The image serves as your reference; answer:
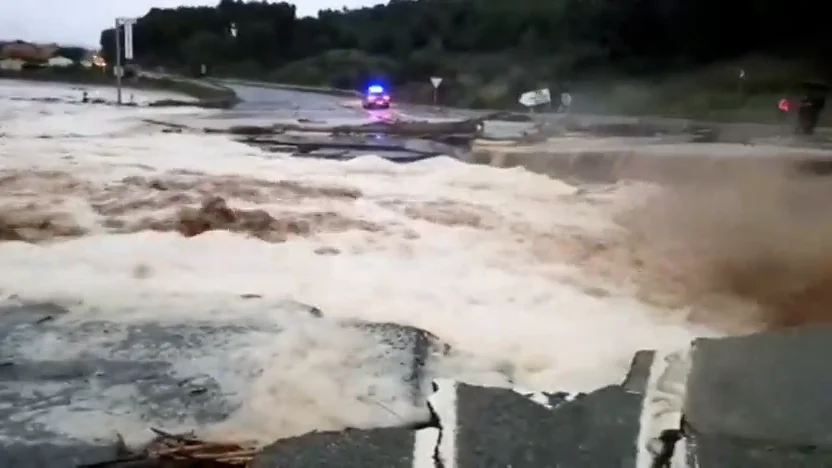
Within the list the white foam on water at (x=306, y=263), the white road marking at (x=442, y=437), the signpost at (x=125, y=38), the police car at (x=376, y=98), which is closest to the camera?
the white road marking at (x=442, y=437)

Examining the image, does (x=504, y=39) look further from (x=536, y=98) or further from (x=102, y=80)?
(x=102, y=80)

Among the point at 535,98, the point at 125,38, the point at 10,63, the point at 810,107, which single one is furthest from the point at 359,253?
the point at 810,107

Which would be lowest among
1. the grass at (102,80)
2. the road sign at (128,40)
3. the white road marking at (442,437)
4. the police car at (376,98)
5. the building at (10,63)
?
the white road marking at (442,437)

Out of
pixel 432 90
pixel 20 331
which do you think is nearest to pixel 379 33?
pixel 432 90

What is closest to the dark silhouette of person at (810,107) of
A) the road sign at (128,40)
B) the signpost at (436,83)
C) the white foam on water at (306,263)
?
the white foam on water at (306,263)

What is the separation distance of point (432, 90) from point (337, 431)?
1.08 m

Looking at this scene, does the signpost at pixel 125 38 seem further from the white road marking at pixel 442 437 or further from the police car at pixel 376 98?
the white road marking at pixel 442 437

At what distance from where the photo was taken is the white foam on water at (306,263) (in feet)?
5.17

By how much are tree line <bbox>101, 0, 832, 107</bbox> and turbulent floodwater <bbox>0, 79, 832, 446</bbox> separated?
0.75ft

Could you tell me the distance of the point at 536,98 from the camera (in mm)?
2221

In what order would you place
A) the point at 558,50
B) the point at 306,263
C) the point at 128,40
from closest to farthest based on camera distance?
1. the point at 306,263
2. the point at 128,40
3. the point at 558,50

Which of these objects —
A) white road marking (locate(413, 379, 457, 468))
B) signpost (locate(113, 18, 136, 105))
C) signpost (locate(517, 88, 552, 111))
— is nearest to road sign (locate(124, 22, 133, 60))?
signpost (locate(113, 18, 136, 105))

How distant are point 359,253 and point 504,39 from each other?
693 millimetres

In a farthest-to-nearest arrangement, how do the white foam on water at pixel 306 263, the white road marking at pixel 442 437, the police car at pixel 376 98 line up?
1. the police car at pixel 376 98
2. the white foam on water at pixel 306 263
3. the white road marking at pixel 442 437
